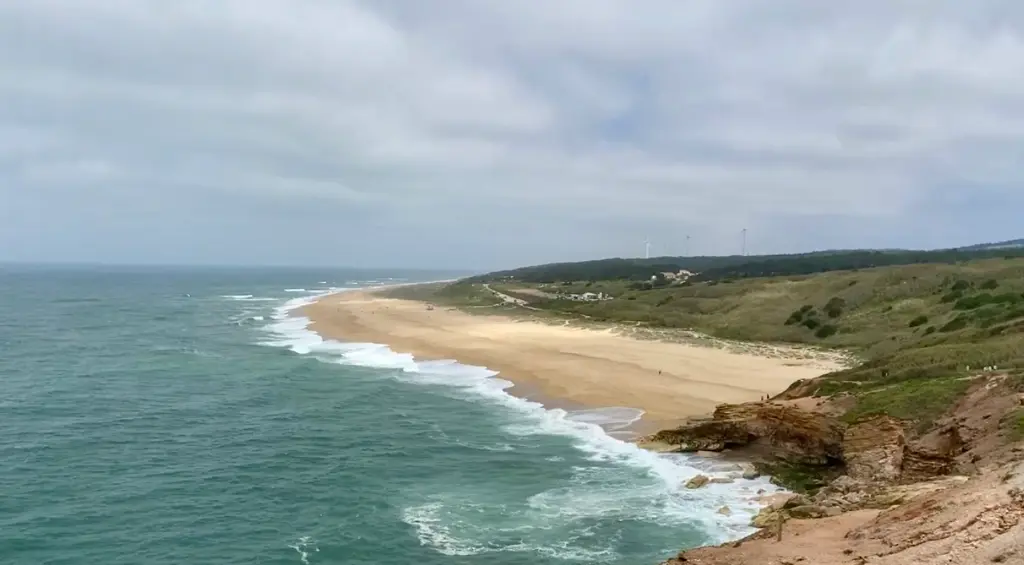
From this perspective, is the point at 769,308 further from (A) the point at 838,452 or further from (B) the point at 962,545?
(B) the point at 962,545

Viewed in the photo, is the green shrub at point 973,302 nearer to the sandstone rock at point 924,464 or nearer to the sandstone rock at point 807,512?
the sandstone rock at point 924,464

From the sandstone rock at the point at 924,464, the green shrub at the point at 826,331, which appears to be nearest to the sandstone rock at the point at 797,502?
the sandstone rock at the point at 924,464

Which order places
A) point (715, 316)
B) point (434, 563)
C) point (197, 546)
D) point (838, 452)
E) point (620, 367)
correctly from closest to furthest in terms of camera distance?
1. point (434, 563)
2. point (197, 546)
3. point (838, 452)
4. point (620, 367)
5. point (715, 316)

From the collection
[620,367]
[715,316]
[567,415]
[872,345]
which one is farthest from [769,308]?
[567,415]

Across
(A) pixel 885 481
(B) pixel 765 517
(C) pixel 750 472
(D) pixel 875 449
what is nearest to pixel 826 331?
(C) pixel 750 472

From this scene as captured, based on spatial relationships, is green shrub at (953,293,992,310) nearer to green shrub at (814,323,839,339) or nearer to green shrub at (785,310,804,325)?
green shrub at (814,323,839,339)

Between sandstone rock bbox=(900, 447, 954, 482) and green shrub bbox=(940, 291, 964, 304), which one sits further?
green shrub bbox=(940, 291, 964, 304)

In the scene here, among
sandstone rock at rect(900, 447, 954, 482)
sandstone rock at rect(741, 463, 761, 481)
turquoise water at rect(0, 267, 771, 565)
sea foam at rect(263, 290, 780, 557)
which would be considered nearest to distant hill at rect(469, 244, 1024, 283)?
sea foam at rect(263, 290, 780, 557)
